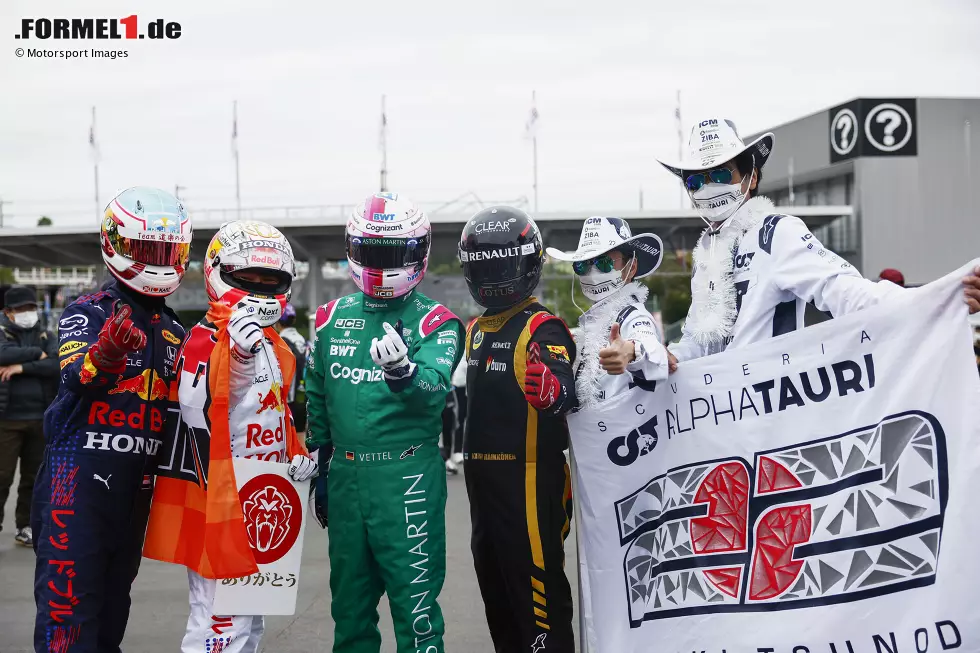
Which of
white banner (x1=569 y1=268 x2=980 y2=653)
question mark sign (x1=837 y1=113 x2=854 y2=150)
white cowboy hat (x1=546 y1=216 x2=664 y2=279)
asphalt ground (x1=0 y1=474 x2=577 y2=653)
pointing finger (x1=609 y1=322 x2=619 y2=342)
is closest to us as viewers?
white banner (x1=569 y1=268 x2=980 y2=653)

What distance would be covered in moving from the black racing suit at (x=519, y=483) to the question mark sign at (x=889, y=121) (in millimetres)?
37086

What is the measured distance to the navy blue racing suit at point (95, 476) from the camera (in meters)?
3.83

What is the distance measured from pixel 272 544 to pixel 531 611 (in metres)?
1.12

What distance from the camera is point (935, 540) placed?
328 centimetres

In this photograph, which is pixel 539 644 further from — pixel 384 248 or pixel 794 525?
pixel 384 248

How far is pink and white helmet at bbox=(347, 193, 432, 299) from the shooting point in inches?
158

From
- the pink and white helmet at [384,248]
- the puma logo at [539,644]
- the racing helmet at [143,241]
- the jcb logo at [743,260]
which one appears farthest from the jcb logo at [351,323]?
the jcb logo at [743,260]

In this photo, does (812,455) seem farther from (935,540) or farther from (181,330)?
(181,330)

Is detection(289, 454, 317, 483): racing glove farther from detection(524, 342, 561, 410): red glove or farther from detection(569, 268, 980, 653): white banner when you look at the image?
detection(569, 268, 980, 653): white banner

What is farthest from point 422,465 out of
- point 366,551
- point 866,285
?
point 866,285

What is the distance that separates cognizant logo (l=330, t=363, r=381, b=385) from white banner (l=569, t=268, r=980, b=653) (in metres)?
0.92

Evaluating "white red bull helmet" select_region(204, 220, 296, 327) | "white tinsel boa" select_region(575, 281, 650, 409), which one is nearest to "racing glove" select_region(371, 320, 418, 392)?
"white red bull helmet" select_region(204, 220, 296, 327)

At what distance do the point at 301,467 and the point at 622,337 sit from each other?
1.46m

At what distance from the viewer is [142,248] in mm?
4066
